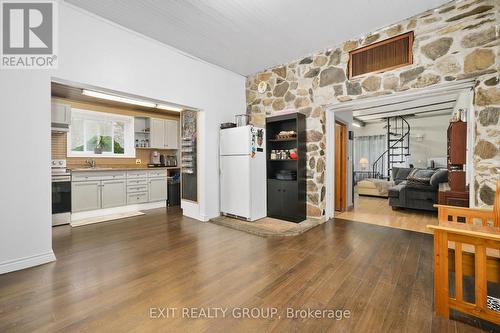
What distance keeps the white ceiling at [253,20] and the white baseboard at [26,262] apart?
2984 mm

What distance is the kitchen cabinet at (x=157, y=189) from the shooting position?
541cm

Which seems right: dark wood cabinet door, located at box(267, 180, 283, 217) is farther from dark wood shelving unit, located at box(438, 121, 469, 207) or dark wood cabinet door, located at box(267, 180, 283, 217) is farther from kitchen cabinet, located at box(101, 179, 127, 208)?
kitchen cabinet, located at box(101, 179, 127, 208)

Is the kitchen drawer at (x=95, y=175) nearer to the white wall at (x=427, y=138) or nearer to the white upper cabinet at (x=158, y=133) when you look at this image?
the white upper cabinet at (x=158, y=133)

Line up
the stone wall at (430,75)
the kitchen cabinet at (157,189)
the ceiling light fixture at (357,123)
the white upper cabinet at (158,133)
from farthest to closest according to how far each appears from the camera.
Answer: the ceiling light fixture at (357,123)
the white upper cabinet at (158,133)
the kitchen cabinet at (157,189)
the stone wall at (430,75)

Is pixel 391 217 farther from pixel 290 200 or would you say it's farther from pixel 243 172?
Answer: pixel 243 172

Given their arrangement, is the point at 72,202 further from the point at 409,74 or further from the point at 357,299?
the point at 409,74

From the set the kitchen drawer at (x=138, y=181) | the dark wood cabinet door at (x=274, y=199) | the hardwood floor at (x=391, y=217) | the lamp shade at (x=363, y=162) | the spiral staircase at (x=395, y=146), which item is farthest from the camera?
the lamp shade at (x=363, y=162)

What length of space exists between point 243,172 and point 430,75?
305 centimetres

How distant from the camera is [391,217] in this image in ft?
14.4

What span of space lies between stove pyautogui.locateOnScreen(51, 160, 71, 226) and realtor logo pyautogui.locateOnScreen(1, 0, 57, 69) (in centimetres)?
209

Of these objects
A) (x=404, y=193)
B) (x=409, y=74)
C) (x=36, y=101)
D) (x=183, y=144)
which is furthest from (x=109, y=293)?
(x=404, y=193)

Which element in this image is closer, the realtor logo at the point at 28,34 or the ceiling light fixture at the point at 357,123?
the realtor logo at the point at 28,34

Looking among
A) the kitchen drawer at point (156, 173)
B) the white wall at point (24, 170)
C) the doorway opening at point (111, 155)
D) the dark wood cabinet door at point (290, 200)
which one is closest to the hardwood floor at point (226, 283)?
the white wall at point (24, 170)

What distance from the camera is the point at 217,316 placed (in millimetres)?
1603
